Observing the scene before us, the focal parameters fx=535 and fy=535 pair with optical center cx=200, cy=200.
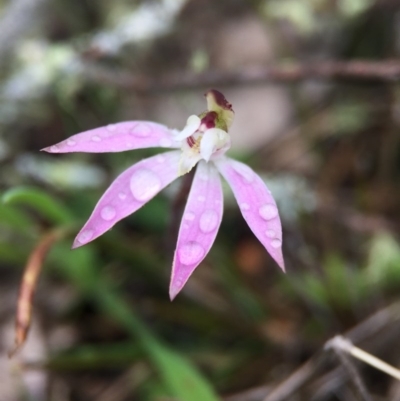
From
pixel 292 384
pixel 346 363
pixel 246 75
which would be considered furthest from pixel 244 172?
pixel 246 75

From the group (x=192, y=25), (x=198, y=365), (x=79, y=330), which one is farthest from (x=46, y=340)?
(x=192, y=25)

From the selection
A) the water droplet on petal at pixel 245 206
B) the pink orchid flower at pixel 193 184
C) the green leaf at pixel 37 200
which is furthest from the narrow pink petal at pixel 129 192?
the green leaf at pixel 37 200

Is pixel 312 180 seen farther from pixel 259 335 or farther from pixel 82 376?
pixel 82 376

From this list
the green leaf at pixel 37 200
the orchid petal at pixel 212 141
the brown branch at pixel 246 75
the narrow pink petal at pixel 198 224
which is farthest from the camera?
the brown branch at pixel 246 75

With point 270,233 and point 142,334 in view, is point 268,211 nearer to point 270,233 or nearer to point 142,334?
point 270,233

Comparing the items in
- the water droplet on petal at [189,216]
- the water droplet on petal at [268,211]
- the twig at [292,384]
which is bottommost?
the twig at [292,384]

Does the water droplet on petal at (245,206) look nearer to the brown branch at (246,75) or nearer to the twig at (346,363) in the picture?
the twig at (346,363)
